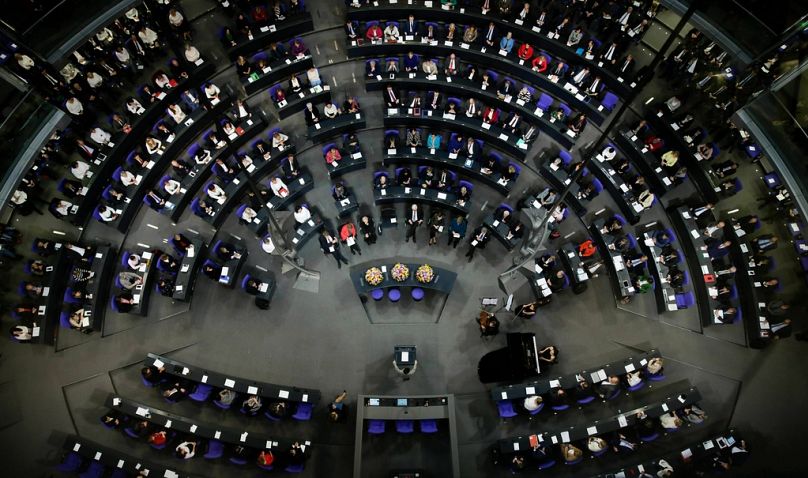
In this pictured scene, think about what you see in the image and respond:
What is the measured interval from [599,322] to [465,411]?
421 cm

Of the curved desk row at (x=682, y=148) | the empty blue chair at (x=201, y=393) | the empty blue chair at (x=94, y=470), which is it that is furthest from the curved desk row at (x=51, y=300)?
the curved desk row at (x=682, y=148)

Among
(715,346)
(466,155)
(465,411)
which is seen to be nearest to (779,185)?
(715,346)

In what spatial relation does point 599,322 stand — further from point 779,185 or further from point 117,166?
point 117,166

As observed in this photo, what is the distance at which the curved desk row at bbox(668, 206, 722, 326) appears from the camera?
11969 millimetres

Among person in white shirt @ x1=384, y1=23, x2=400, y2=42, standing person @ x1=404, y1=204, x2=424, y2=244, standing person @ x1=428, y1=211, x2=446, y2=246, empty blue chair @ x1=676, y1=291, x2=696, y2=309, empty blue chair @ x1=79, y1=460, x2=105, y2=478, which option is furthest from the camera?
person in white shirt @ x1=384, y1=23, x2=400, y2=42

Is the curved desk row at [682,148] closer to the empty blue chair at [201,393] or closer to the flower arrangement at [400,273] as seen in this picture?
the flower arrangement at [400,273]

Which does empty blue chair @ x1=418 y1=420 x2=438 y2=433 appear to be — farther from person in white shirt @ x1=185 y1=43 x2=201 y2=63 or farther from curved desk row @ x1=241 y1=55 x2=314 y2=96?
person in white shirt @ x1=185 y1=43 x2=201 y2=63

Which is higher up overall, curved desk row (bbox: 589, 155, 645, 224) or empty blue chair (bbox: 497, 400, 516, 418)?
curved desk row (bbox: 589, 155, 645, 224)

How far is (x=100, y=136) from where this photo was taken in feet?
41.5

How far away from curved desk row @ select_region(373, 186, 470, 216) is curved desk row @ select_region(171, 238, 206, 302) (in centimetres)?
489

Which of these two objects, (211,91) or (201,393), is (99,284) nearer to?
(201,393)

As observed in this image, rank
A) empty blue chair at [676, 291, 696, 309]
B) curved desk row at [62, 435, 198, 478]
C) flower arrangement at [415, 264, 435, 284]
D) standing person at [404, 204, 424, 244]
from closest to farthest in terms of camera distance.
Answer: curved desk row at [62, 435, 198, 478]
flower arrangement at [415, 264, 435, 284]
empty blue chair at [676, 291, 696, 309]
standing person at [404, 204, 424, 244]

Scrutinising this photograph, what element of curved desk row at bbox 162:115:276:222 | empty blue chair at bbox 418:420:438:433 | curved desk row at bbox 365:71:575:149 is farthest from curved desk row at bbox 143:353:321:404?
curved desk row at bbox 365:71:575:149

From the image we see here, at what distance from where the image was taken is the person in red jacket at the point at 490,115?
1343cm
